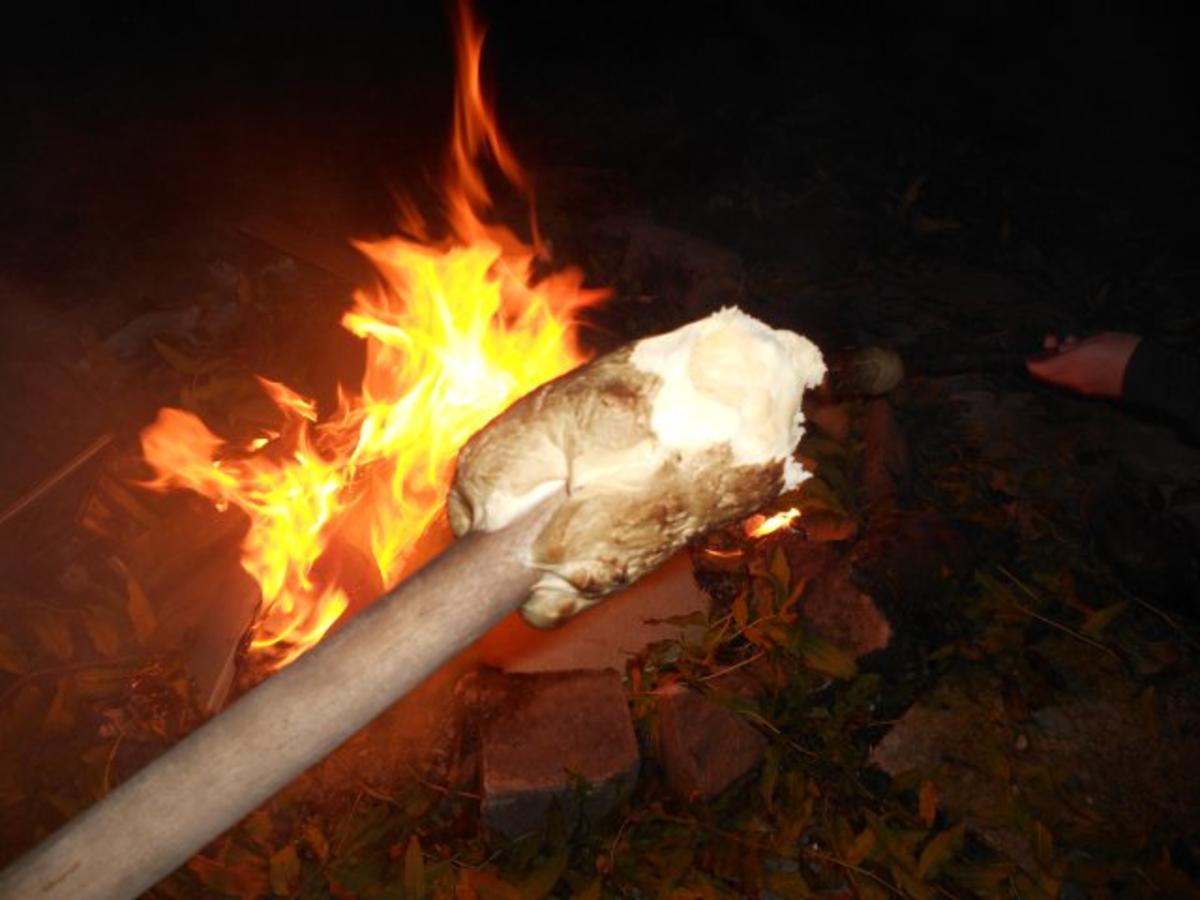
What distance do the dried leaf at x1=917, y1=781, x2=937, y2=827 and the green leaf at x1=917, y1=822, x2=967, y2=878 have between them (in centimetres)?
10

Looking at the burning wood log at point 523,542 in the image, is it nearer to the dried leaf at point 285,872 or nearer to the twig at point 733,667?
the dried leaf at point 285,872

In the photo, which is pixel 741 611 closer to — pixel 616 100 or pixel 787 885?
pixel 787 885

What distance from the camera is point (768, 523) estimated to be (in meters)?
4.22

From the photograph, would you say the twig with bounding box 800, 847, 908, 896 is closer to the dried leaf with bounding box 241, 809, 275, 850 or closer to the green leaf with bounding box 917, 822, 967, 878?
the green leaf with bounding box 917, 822, 967, 878

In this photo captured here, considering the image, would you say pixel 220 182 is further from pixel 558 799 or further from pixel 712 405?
pixel 712 405

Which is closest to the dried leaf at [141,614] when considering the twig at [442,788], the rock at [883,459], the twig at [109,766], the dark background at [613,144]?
the twig at [109,766]

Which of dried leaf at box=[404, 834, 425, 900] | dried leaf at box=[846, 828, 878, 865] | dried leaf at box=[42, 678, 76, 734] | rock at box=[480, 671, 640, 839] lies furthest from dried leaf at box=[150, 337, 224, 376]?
dried leaf at box=[846, 828, 878, 865]

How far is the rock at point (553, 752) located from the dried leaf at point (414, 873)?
34cm

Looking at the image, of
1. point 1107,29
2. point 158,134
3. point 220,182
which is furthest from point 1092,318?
point 158,134

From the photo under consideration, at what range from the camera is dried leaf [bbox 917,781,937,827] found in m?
3.44

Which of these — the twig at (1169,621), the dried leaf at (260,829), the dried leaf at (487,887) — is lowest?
the twig at (1169,621)

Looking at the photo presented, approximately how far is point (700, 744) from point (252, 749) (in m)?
2.65

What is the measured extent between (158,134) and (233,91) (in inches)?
41.6

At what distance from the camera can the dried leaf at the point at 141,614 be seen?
13.2ft
